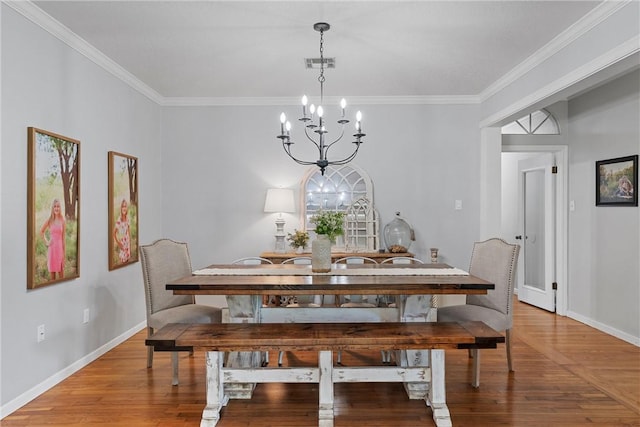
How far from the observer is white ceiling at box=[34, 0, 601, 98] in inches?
112

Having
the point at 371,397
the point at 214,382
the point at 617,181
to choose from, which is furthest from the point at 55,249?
the point at 617,181

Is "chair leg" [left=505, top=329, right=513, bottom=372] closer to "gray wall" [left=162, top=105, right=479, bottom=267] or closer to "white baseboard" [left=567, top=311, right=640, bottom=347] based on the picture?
"white baseboard" [left=567, top=311, right=640, bottom=347]

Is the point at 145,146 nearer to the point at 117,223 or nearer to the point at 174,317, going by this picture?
the point at 117,223

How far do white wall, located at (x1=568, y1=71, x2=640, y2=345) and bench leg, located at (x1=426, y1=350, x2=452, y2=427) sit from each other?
8.08ft

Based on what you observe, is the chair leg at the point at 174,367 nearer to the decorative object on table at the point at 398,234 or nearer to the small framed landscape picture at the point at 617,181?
the decorative object on table at the point at 398,234

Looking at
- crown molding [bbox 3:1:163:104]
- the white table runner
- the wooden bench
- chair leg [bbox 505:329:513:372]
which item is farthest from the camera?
chair leg [bbox 505:329:513:372]

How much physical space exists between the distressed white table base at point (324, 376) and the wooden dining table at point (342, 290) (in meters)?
0.01

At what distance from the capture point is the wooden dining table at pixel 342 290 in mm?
2674

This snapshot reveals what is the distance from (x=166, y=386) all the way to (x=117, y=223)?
163 cm

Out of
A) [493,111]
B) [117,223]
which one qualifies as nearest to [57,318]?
[117,223]

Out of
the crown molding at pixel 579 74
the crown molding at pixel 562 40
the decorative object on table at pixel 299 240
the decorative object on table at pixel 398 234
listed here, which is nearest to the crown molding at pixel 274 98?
the crown molding at pixel 562 40

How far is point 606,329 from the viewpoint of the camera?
4301 millimetres

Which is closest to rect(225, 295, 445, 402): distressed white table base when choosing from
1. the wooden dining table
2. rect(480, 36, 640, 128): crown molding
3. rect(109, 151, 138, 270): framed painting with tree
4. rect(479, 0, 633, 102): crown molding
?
the wooden dining table

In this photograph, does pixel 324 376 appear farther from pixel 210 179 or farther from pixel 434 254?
pixel 210 179
